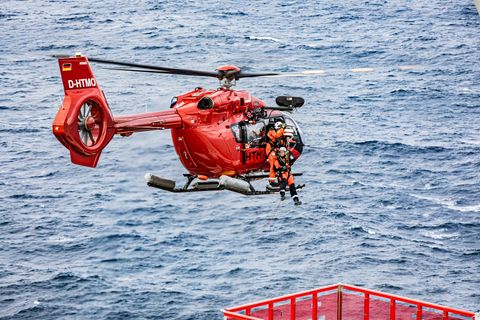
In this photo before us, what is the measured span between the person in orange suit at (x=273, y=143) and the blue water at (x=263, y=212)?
58569 mm

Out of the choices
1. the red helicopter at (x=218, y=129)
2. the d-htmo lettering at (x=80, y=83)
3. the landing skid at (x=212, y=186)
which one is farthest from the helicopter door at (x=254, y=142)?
the d-htmo lettering at (x=80, y=83)

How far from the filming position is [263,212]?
148750 mm

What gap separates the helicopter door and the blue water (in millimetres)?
57587

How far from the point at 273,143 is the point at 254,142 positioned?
1.10 meters

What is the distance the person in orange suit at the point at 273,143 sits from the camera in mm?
51719

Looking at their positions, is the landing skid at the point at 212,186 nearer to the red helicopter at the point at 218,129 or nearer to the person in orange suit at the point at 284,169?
the red helicopter at the point at 218,129

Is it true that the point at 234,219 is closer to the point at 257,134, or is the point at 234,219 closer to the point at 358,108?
the point at 358,108

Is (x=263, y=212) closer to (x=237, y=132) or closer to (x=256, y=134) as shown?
(x=256, y=134)

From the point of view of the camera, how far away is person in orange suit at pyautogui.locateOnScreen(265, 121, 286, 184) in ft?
170

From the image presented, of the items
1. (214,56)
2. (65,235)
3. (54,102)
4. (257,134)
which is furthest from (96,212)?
(257,134)

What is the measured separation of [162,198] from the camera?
158m

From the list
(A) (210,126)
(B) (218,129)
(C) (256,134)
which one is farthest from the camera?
(C) (256,134)

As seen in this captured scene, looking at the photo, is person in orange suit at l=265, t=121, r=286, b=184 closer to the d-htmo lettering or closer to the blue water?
the d-htmo lettering

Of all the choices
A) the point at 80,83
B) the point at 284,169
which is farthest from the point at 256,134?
the point at 80,83
